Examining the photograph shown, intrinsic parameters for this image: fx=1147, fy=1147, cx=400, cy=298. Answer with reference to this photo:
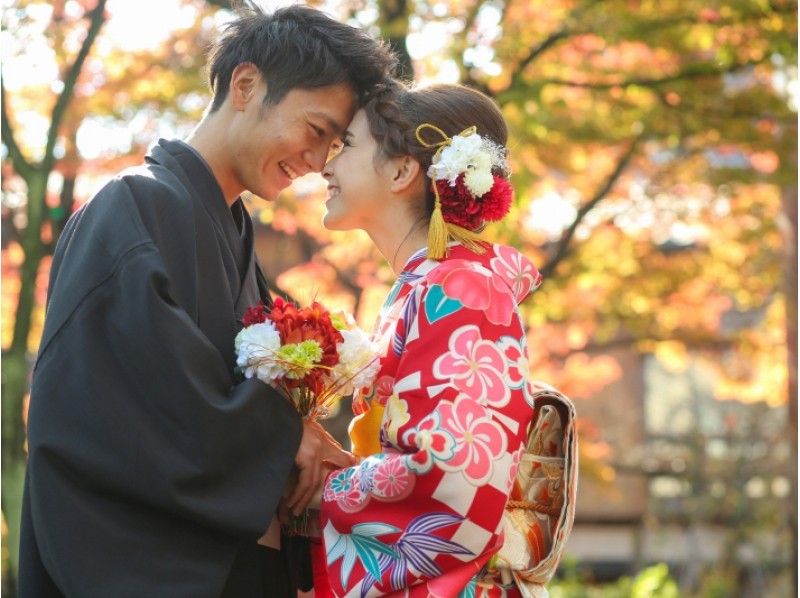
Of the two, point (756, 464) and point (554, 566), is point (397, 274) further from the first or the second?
point (756, 464)

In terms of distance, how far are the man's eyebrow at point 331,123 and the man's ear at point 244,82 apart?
7.3 inches

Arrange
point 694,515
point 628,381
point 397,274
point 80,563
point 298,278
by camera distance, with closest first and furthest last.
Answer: point 80,563 → point 397,274 → point 298,278 → point 694,515 → point 628,381

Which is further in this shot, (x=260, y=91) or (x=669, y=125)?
(x=669, y=125)

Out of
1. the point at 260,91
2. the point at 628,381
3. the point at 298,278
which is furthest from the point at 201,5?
the point at 628,381

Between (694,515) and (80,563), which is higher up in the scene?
(80,563)

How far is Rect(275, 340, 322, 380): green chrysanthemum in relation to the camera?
2.61m

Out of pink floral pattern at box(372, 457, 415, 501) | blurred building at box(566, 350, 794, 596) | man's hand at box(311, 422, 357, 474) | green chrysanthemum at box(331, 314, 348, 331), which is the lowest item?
blurred building at box(566, 350, 794, 596)

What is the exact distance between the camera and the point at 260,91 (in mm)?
3074

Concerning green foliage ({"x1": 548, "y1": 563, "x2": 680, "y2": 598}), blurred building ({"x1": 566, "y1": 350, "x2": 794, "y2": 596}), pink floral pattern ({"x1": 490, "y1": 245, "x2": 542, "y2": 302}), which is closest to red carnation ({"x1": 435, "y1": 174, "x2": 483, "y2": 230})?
pink floral pattern ({"x1": 490, "y1": 245, "x2": 542, "y2": 302})

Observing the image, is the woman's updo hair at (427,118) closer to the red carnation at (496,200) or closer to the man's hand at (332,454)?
the red carnation at (496,200)

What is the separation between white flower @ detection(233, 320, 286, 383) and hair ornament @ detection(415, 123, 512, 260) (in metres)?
0.44

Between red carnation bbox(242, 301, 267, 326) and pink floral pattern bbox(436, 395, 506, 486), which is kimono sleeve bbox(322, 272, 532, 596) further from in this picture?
red carnation bbox(242, 301, 267, 326)

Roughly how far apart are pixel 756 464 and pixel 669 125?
6.72 metres

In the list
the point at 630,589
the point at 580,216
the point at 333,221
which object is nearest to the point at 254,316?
the point at 333,221
